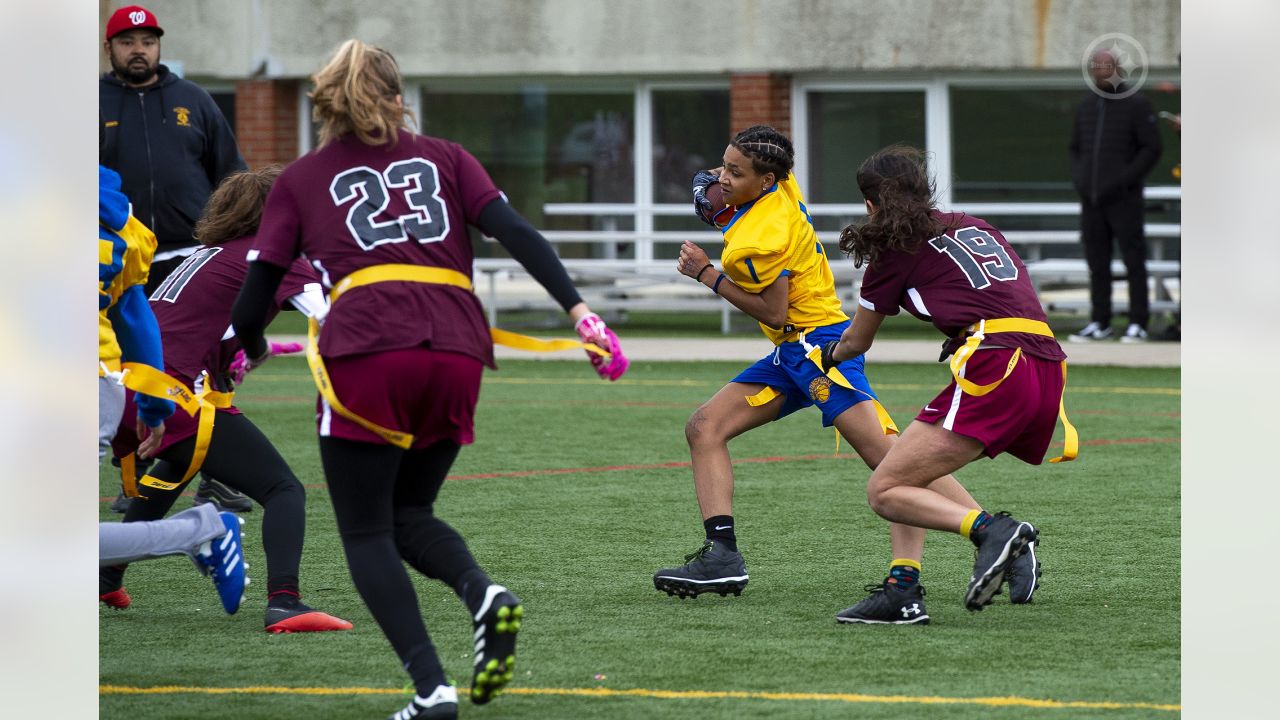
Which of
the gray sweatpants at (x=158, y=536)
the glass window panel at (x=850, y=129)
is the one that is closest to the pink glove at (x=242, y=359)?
the gray sweatpants at (x=158, y=536)

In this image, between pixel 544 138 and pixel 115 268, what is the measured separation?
16324mm

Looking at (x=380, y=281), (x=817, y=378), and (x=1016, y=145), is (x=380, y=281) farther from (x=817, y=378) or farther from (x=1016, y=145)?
(x=1016, y=145)

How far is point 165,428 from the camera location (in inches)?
241

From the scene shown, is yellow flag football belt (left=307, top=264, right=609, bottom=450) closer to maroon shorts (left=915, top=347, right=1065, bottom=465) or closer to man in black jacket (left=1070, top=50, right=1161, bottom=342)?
maroon shorts (left=915, top=347, right=1065, bottom=465)

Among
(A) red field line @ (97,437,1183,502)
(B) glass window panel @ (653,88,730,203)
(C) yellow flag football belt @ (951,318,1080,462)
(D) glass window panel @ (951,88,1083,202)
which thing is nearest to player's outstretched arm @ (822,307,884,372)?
(C) yellow flag football belt @ (951,318,1080,462)

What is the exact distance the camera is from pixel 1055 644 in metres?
5.58

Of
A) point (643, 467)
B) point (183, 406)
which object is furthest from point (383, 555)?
point (643, 467)

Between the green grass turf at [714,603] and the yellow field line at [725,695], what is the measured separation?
0.04m

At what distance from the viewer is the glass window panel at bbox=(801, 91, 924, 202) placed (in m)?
20.2

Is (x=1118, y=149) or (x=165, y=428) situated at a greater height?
(x=1118, y=149)

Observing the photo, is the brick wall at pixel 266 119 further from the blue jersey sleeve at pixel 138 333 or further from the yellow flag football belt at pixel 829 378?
the blue jersey sleeve at pixel 138 333

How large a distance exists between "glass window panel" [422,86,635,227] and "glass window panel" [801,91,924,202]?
2.04 metres
